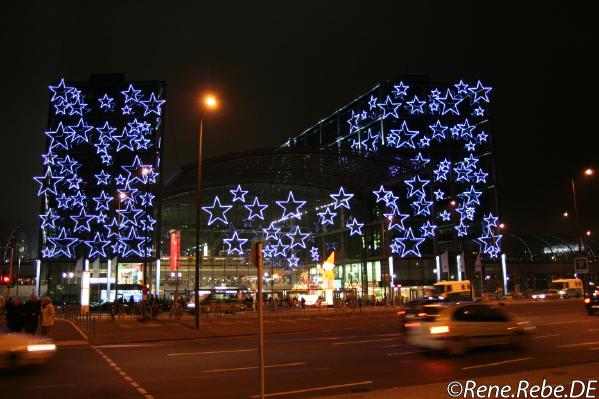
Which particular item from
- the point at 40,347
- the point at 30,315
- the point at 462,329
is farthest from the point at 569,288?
the point at 40,347

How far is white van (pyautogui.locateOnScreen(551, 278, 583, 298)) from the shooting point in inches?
2594

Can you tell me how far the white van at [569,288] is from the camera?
65875 millimetres

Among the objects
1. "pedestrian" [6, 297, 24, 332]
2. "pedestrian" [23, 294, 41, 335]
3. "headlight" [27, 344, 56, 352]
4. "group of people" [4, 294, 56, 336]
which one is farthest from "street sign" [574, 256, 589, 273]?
"headlight" [27, 344, 56, 352]

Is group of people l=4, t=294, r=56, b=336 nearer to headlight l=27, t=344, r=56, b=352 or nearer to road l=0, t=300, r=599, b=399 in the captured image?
road l=0, t=300, r=599, b=399

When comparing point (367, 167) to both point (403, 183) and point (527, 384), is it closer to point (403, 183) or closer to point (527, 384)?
point (403, 183)

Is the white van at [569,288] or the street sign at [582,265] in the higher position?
the street sign at [582,265]

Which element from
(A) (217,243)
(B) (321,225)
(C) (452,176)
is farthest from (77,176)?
(C) (452,176)

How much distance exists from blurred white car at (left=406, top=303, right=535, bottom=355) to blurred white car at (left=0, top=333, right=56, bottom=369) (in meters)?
10.1

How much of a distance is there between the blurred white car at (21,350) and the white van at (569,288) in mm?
63302

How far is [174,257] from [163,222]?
35.0m

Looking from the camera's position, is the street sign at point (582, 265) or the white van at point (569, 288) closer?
the street sign at point (582, 265)

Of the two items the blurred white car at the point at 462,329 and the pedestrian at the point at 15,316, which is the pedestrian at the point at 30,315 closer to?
the pedestrian at the point at 15,316

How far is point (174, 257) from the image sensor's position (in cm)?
4012

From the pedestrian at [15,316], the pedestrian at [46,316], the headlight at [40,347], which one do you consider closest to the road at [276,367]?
the headlight at [40,347]
